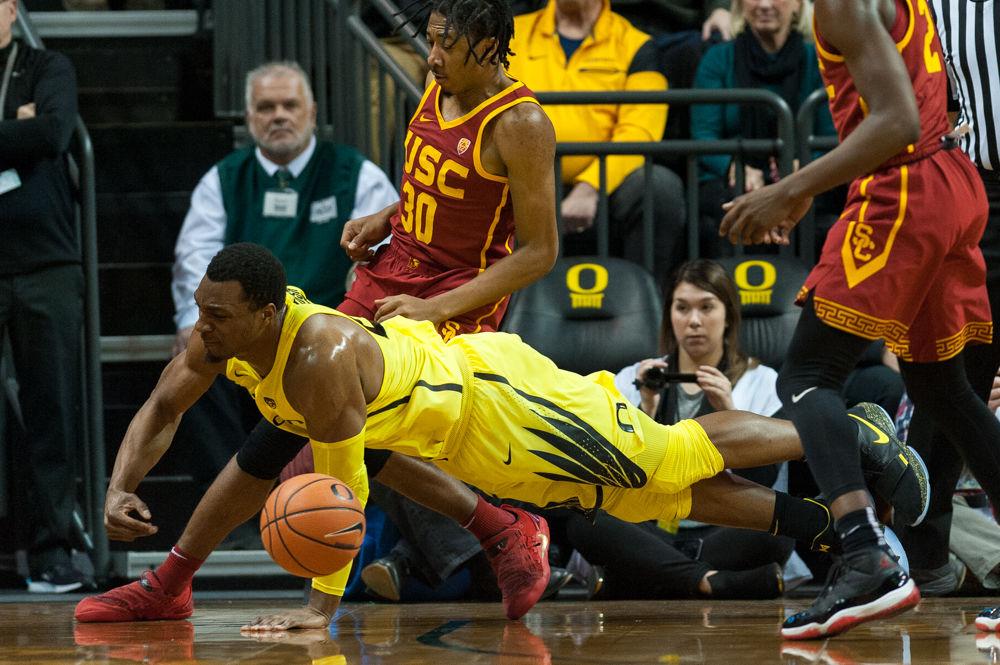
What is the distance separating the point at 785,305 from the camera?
21.6ft

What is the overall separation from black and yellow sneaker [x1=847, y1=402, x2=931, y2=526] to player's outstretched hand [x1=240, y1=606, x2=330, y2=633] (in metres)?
1.77

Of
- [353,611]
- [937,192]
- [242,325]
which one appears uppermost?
[937,192]

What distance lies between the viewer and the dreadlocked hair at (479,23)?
4512 millimetres

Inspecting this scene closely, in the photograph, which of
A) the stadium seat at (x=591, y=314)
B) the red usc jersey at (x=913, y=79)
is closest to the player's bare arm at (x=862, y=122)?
the red usc jersey at (x=913, y=79)

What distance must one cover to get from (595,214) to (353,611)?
2874 millimetres

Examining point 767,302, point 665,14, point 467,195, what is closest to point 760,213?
point 467,195

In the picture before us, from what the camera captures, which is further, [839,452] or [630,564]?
[630,564]

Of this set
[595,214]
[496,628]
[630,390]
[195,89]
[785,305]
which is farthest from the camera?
[195,89]

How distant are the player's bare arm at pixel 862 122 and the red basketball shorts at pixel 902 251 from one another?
138 millimetres

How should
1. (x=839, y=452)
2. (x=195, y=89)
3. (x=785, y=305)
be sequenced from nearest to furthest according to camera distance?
(x=839, y=452)
(x=785, y=305)
(x=195, y=89)

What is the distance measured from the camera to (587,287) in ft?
22.2

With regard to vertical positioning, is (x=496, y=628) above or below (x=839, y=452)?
below

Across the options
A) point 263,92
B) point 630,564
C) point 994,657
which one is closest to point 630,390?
point 630,564

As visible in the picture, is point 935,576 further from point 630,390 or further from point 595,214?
point 595,214
